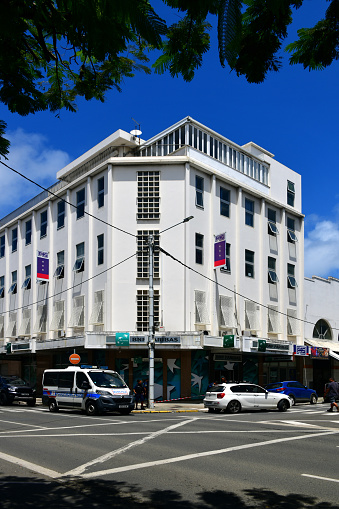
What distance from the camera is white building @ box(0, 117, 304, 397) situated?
3528 cm

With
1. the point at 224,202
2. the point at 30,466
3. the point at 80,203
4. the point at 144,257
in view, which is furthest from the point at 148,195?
the point at 30,466

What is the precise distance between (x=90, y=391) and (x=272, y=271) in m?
21.4

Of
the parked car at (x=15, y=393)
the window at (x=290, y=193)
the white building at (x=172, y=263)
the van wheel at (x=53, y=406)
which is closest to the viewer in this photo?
the van wheel at (x=53, y=406)

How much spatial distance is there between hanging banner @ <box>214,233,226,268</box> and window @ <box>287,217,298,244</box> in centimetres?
925

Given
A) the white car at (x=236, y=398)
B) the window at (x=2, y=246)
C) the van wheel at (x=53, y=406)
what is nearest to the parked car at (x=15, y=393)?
the van wheel at (x=53, y=406)

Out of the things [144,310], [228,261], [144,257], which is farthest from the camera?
[228,261]

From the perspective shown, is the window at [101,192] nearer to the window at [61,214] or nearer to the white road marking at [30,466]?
the window at [61,214]

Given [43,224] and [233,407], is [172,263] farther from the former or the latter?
[43,224]

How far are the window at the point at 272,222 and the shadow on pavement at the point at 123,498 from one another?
34876 mm

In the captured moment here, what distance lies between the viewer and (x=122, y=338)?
108 feet

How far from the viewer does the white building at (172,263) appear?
35.3m

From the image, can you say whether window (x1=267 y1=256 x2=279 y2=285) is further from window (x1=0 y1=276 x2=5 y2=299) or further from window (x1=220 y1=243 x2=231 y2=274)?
window (x1=0 y1=276 x2=5 y2=299)

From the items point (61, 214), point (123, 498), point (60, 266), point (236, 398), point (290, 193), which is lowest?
point (236, 398)

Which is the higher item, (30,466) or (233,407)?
(30,466)
